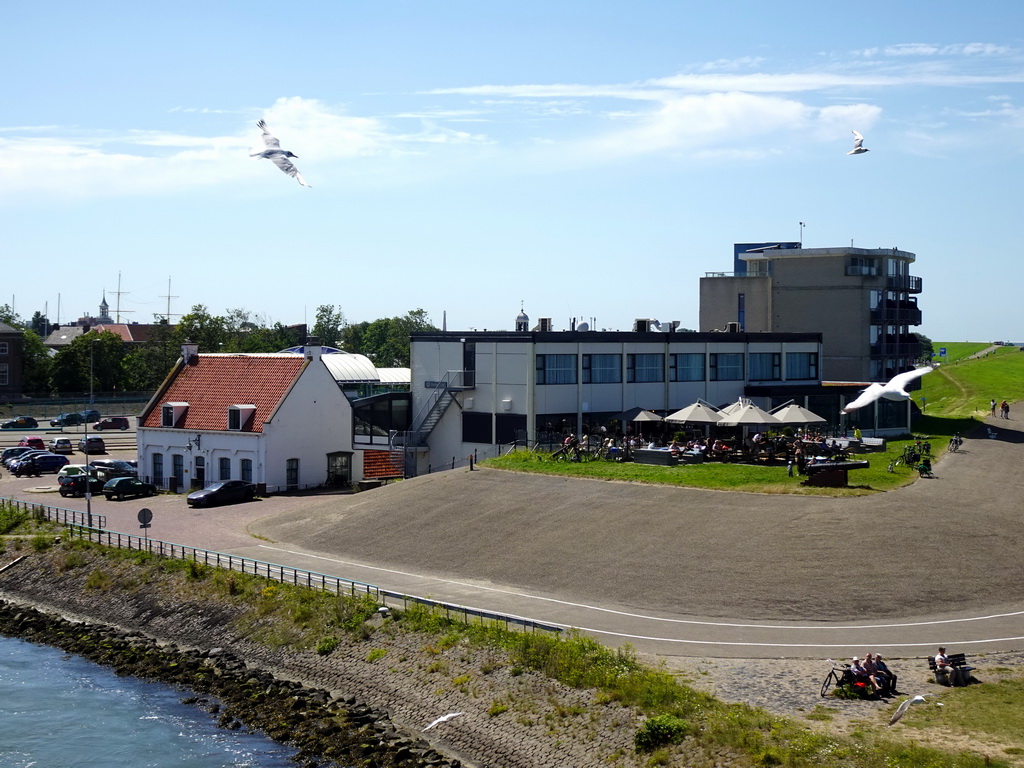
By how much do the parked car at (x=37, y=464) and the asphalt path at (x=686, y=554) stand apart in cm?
1918

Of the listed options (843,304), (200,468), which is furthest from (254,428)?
(843,304)

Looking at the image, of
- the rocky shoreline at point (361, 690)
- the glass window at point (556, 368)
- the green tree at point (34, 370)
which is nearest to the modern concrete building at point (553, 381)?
the glass window at point (556, 368)

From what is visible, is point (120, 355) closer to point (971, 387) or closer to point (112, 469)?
point (112, 469)

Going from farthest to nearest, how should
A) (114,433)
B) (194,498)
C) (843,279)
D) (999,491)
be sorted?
(114,433) → (843,279) → (194,498) → (999,491)

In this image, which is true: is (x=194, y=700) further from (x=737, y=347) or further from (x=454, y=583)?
(x=737, y=347)

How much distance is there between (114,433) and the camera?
89.2 meters

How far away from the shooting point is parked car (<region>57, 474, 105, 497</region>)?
55.6 metres

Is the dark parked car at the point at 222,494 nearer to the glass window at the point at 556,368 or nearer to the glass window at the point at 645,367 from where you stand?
the glass window at the point at 556,368

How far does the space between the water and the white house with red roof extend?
20.7m

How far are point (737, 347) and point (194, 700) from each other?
42.1 m

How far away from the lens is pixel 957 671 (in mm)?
24484

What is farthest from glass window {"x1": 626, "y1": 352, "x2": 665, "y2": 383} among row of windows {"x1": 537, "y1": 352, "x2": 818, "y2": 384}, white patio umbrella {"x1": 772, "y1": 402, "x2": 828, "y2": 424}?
white patio umbrella {"x1": 772, "y1": 402, "x2": 828, "y2": 424}

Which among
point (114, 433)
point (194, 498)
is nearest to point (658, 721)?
point (194, 498)

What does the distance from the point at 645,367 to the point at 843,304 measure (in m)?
20.7
